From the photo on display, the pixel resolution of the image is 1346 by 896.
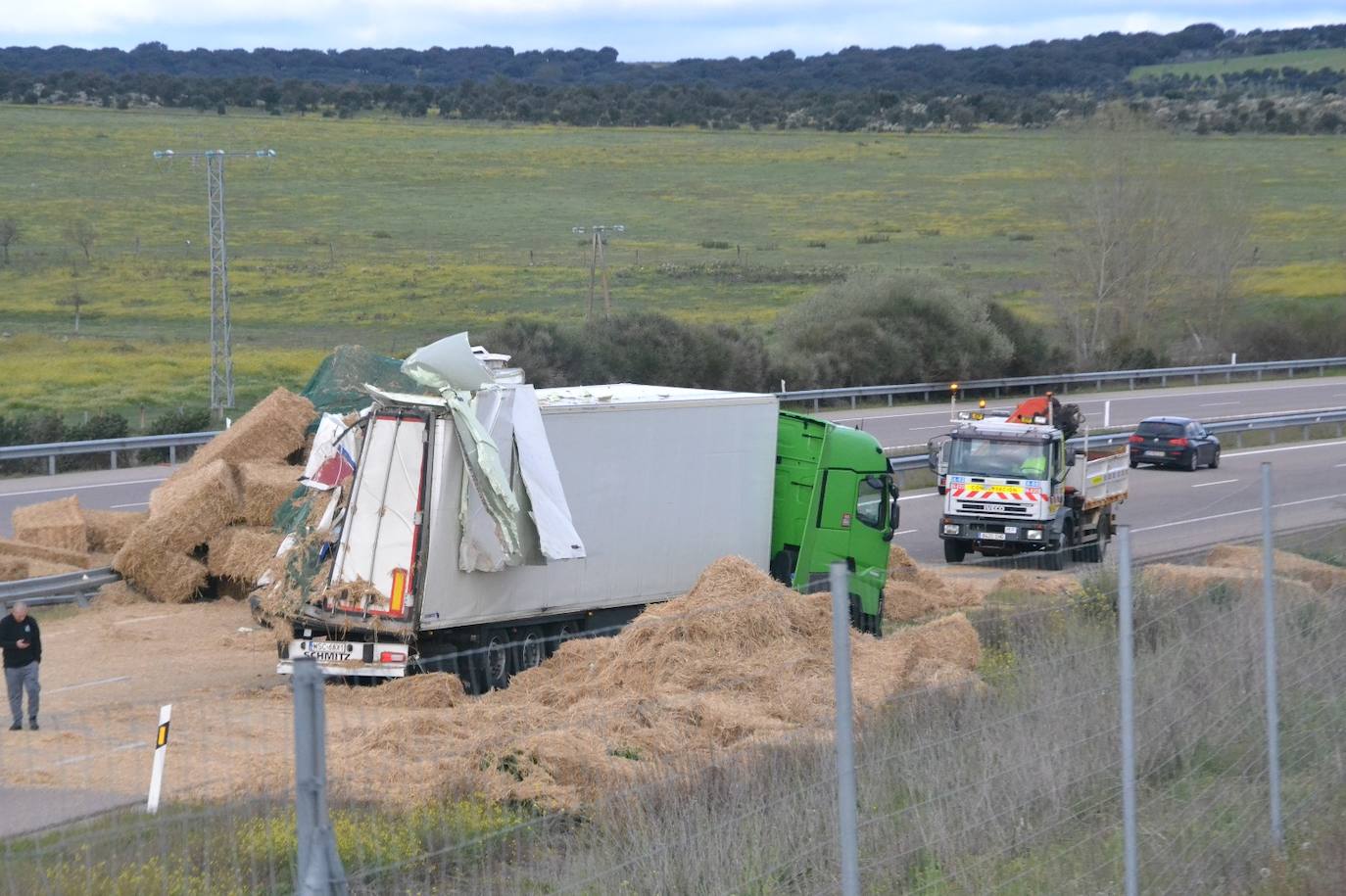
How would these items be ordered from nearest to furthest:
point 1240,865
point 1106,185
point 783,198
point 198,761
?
point 198,761 → point 1240,865 → point 1106,185 → point 783,198

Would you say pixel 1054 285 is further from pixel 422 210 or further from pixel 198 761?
pixel 198 761

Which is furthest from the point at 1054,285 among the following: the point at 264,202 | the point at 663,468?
the point at 264,202

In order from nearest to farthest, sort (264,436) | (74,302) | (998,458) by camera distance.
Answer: (264,436), (998,458), (74,302)

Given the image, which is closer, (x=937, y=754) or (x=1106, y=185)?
(x=937, y=754)

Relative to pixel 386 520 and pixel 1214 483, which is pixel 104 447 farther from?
pixel 1214 483

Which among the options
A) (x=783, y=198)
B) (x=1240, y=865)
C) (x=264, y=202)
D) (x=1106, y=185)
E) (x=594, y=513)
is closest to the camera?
(x=1240, y=865)

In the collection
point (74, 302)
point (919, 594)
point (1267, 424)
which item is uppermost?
point (919, 594)

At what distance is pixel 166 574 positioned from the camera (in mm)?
20109

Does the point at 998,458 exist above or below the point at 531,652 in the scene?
above

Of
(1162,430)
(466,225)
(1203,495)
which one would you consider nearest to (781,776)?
(1203,495)

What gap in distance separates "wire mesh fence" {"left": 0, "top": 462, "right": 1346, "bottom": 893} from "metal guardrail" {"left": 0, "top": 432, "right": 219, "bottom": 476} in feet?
81.8

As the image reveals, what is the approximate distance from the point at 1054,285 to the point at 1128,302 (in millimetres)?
3221

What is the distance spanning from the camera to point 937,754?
5.95 meters

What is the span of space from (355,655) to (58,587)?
7.02m
